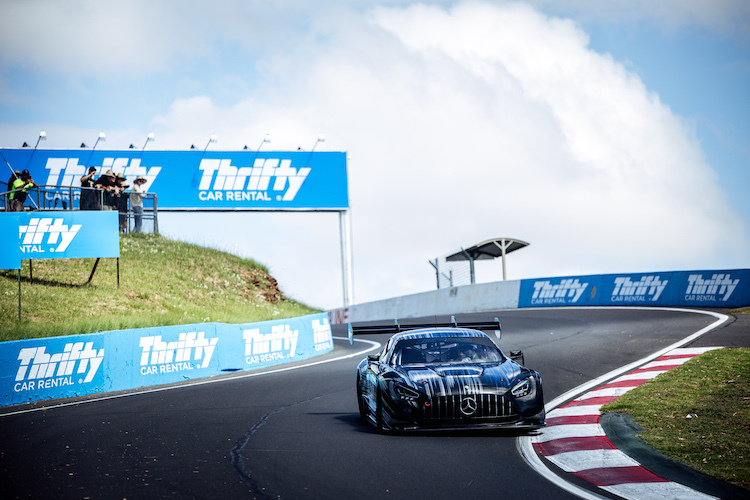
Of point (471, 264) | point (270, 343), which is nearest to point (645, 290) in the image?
point (471, 264)

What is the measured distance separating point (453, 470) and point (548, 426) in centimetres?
269

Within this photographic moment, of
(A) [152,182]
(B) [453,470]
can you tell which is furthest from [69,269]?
(B) [453,470]

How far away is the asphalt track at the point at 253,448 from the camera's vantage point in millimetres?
6281

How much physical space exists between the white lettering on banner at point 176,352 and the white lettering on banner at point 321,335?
179 inches

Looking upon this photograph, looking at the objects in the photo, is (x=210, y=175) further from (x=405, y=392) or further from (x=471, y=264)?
(x=405, y=392)

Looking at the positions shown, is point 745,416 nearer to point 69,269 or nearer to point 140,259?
point 69,269

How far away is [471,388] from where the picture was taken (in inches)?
332

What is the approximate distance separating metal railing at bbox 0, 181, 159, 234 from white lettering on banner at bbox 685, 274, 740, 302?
820 inches

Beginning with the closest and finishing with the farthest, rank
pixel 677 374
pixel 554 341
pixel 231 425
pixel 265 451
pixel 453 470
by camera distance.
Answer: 1. pixel 453 470
2. pixel 265 451
3. pixel 231 425
4. pixel 677 374
5. pixel 554 341

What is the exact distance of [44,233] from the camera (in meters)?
21.0

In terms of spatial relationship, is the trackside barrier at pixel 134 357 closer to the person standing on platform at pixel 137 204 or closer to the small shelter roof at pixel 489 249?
the person standing on platform at pixel 137 204

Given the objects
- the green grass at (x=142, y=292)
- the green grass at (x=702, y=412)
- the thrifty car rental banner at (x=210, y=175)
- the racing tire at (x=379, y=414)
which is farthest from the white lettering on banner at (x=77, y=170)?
the racing tire at (x=379, y=414)

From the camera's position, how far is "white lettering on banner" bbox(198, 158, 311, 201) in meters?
40.5

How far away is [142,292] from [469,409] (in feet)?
73.6
